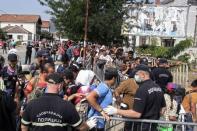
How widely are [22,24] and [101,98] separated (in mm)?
167925

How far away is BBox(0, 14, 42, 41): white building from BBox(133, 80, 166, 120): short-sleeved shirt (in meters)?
154

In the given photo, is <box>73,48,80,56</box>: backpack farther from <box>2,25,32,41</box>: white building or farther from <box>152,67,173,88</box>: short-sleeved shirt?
<box>2,25,32,41</box>: white building

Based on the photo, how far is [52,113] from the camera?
5.52 m

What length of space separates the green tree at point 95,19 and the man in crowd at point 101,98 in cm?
2361

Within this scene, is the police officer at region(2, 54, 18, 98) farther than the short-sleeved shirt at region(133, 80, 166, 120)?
Yes

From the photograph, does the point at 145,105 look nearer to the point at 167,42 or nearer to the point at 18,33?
the point at 167,42

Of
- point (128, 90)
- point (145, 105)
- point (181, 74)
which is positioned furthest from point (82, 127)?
point (181, 74)

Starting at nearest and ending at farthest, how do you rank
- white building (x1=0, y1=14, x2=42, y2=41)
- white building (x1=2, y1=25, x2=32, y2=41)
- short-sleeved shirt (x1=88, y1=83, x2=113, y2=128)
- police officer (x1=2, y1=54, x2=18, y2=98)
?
short-sleeved shirt (x1=88, y1=83, x2=113, y2=128) < police officer (x1=2, y1=54, x2=18, y2=98) < white building (x1=2, y1=25, x2=32, y2=41) < white building (x1=0, y1=14, x2=42, y2=41)

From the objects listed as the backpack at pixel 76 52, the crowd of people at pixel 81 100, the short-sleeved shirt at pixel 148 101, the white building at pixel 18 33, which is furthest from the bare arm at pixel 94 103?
the white building at pixel 18 33

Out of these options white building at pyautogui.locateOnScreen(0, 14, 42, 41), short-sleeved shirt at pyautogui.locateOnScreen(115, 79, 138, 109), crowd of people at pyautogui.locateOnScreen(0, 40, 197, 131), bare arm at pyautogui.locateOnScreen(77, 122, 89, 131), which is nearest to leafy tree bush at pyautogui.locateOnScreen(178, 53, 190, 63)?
crowd of people at pyautogui.locateOnScreen(0, 40, 197, 131)

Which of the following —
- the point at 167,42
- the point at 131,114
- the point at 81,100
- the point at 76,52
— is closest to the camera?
the point at 131,114

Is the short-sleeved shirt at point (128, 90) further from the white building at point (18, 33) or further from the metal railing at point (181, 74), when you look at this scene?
the white building at point (18, 33)

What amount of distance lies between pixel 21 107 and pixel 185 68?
16349 mm

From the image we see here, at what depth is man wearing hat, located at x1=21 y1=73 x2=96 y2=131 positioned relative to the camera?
5539 mm
